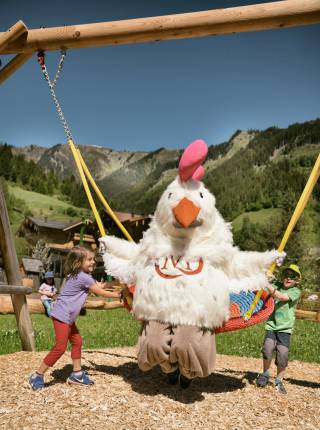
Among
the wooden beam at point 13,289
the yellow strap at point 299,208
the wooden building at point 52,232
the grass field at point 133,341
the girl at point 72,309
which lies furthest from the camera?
the wooden building at point 52,232

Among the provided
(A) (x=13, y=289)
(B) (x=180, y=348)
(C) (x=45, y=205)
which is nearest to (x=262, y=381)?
(B) (x=180, y=348)

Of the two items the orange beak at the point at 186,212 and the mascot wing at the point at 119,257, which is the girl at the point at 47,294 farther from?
the orange beak at the point at 186,212

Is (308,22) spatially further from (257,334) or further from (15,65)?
(257,334)

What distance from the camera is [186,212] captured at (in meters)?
3.53

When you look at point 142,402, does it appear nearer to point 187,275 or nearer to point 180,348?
point 180,348

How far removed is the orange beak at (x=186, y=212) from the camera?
11.6 feet

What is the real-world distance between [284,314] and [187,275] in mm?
1369

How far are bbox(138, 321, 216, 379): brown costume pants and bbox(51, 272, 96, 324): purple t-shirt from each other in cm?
68

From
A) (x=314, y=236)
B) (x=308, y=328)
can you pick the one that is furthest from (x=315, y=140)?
(x=308, y=328)

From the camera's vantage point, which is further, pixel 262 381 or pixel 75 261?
pixel 262 381

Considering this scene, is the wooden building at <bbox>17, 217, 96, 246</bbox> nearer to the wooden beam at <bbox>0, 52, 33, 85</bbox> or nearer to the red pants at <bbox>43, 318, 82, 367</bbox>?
the wooden beam at <bbox>0, 52, 33, 85</bbox>

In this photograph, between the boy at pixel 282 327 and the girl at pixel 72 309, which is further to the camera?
the boy at pixel 282 327

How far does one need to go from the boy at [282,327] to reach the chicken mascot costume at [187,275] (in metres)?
0.66

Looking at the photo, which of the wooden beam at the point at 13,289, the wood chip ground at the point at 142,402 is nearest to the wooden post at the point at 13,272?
the wooden beam at the point at 13,289
